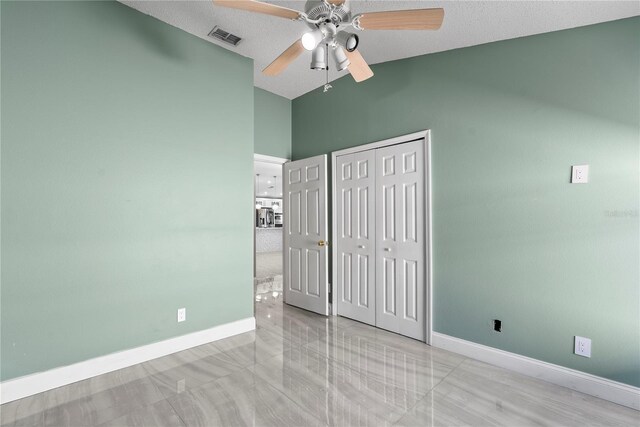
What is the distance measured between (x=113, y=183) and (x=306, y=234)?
7.32 feet

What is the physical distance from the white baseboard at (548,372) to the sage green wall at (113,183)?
2.17m

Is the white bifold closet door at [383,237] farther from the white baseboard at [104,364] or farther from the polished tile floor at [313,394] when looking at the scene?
the white baseboard at [104,364]

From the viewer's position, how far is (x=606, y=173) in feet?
6.70

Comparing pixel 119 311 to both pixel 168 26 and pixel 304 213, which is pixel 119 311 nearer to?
pixel 304 213

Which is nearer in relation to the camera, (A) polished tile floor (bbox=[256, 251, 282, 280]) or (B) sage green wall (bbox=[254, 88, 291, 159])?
(B) sage green wall (bbox=[254, 88, 291, 159])

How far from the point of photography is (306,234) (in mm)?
3943

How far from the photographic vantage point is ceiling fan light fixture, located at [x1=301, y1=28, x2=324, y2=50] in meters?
1.72

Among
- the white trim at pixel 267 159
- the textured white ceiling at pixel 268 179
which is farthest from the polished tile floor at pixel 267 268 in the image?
the white trim at pixel 267 159

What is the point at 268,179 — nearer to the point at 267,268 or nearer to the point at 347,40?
the point at 267,268

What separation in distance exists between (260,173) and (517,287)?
7974 millimetres

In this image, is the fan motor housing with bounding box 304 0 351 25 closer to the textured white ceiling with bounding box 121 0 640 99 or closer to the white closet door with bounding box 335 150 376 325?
the textured white ceiling with bounding box 121 0 640 99

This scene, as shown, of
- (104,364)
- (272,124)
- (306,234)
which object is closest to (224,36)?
(272,124)

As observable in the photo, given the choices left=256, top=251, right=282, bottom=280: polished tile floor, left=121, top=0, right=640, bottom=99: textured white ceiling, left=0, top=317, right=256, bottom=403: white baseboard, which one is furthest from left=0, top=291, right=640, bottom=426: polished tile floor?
left=256, top=251, right=282, bottom=280: polished tile floor

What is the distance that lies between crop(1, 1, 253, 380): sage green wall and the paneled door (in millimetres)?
956
